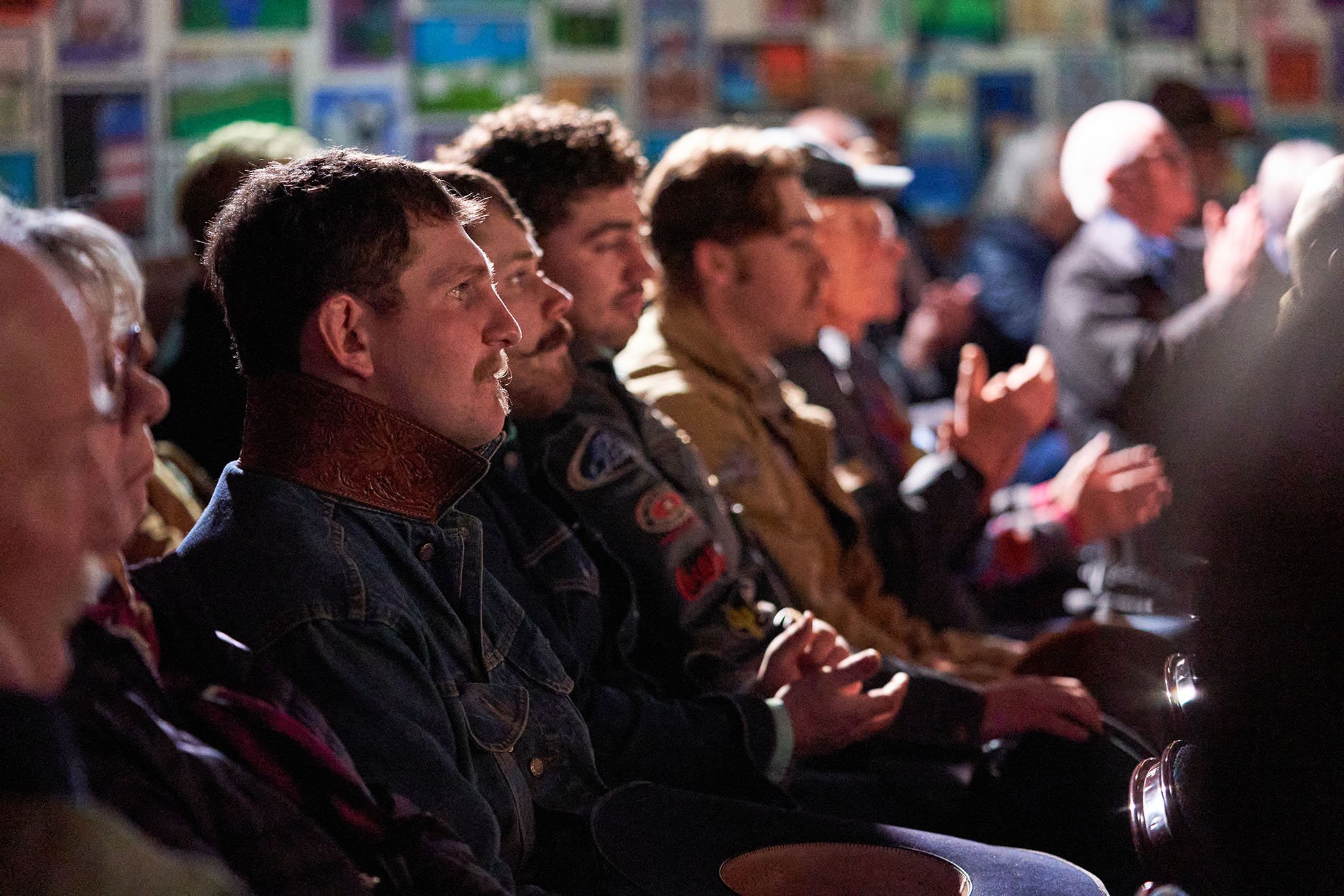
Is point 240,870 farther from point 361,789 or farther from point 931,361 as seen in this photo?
point 931,361

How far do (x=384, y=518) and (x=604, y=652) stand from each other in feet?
1.69

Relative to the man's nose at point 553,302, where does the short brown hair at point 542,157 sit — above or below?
above

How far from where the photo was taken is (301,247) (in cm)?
144

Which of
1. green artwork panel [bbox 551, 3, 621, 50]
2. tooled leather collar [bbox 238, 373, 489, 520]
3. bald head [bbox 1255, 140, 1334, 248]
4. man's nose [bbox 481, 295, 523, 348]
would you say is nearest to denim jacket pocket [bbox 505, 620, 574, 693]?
tooled leather collar [bbox 238, 373, 489, 520]

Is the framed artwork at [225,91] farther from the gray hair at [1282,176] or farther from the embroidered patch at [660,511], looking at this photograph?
the embroidered patch at [660,511]

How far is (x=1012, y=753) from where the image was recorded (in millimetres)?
2033

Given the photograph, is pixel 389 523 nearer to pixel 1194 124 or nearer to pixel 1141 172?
pixel 1141 172

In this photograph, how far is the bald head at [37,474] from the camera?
855mm

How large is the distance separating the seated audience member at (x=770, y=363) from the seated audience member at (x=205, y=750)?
133 cm

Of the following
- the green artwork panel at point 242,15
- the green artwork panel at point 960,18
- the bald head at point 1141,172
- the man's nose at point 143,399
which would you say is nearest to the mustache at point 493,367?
the man's nose at point 143,399

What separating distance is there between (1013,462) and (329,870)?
1973 mm

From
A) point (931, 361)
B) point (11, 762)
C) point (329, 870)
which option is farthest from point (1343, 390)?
point (931, 361)

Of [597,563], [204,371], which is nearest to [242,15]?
[204,371]

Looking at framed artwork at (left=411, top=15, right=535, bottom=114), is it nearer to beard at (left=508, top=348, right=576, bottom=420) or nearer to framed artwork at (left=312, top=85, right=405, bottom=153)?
framed artwork at (left=312, top=85, right=405, bottom=153)
